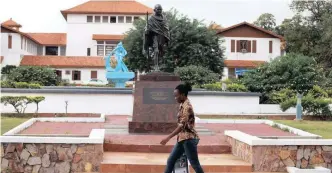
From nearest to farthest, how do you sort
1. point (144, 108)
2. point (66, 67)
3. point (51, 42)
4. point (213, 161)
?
point (213, 161), point (144, 108), point (66, 67), point (51, 42)

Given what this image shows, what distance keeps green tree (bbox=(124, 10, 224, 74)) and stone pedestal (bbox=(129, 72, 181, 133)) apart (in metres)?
24.9

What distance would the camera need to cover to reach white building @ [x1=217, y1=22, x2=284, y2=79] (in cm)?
5053

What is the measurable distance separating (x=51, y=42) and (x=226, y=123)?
48998 mm

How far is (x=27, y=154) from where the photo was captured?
357 inches

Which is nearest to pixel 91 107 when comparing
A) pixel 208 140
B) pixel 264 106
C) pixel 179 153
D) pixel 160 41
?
pixel 264 106

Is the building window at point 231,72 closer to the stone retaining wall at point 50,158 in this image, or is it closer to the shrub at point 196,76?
the shrub at point 196,76

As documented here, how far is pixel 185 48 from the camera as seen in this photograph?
3850 cm

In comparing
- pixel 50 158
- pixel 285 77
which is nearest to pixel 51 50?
pixel 285 77

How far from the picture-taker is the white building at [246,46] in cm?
5053

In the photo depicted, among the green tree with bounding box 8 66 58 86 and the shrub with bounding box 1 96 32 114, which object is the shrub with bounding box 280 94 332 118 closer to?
the shrub with bounding box 1 96 32 114

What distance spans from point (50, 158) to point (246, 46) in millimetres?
43576

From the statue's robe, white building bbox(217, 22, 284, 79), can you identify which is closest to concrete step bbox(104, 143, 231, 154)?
the statue's robe

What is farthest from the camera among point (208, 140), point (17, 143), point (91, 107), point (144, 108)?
point (91, 107)

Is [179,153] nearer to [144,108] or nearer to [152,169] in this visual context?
[152,169]
